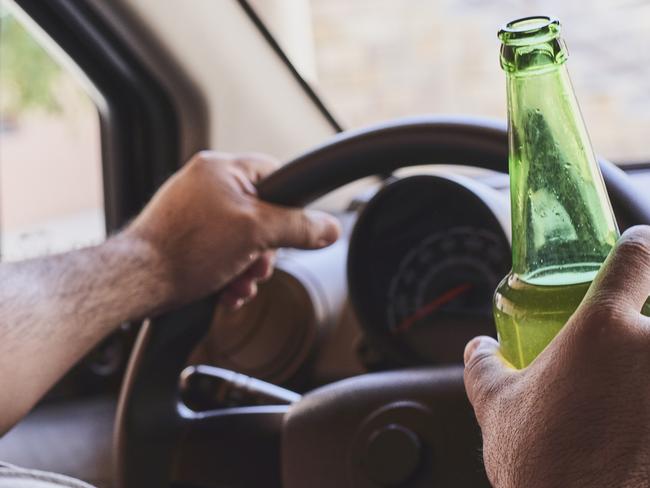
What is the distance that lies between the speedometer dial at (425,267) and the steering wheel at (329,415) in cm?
16

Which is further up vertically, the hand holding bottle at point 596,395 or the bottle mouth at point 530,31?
the bottle mouth at point 530,31

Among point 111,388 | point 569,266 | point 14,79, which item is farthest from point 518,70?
point 14,79

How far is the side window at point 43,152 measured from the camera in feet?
7.44

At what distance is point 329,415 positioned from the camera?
45.6 inches

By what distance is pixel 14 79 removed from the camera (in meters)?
2.54

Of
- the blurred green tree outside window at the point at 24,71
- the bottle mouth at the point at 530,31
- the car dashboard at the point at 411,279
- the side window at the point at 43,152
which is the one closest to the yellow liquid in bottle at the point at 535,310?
the bottle mouth at the point at 530,31

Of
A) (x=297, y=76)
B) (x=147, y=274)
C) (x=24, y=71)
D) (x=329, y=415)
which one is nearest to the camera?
(x=329, y=415)

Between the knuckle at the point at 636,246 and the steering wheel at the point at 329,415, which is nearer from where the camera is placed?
the knuckle at the point at 636,246

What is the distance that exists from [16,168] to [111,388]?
1.74 m

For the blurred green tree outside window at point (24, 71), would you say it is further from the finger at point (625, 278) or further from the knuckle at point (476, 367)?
the finger at point (625, 278)

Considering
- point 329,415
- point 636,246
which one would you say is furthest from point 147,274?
point 636,246

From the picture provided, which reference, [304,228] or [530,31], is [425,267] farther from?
[530,31]

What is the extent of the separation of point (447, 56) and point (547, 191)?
1.38 meters

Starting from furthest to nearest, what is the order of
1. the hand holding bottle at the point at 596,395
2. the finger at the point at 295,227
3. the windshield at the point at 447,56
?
the windshield at the point at 447,56 < the finger at the point at 295,227 < the hand holding bottle at the point at 596,395
